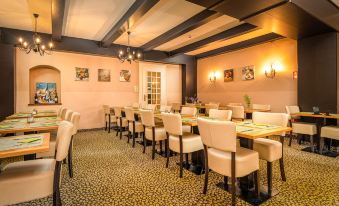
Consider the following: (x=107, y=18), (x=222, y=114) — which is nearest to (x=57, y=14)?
(x=107, y=18)

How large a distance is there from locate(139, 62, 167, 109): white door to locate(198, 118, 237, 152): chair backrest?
235 inches

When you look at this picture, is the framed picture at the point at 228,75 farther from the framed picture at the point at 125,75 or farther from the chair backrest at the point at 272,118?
the chair backrest at the point at 272,118

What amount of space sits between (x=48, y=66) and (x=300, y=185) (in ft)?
23.5

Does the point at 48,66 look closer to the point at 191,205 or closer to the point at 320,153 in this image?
the point at 191,205

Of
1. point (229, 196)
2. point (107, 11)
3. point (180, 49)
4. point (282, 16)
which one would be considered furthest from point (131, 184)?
point (180, 49)

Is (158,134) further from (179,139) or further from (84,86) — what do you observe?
(84,86)

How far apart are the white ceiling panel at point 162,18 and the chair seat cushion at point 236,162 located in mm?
3152

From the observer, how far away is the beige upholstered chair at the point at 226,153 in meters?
1.91

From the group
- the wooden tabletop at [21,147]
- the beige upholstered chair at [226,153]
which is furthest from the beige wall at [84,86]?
the beige upholstered chair at [226,153]

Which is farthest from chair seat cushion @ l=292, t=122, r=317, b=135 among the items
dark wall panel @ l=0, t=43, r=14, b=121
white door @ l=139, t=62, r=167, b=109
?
dark wall panel @ l=0, t=43, r=14, b=121

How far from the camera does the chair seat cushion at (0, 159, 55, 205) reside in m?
1.49

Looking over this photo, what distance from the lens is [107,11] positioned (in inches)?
170

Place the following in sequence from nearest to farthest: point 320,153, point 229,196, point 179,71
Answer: point 229,196 < point 320,153 < point 179,71

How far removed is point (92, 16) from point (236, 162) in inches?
177
